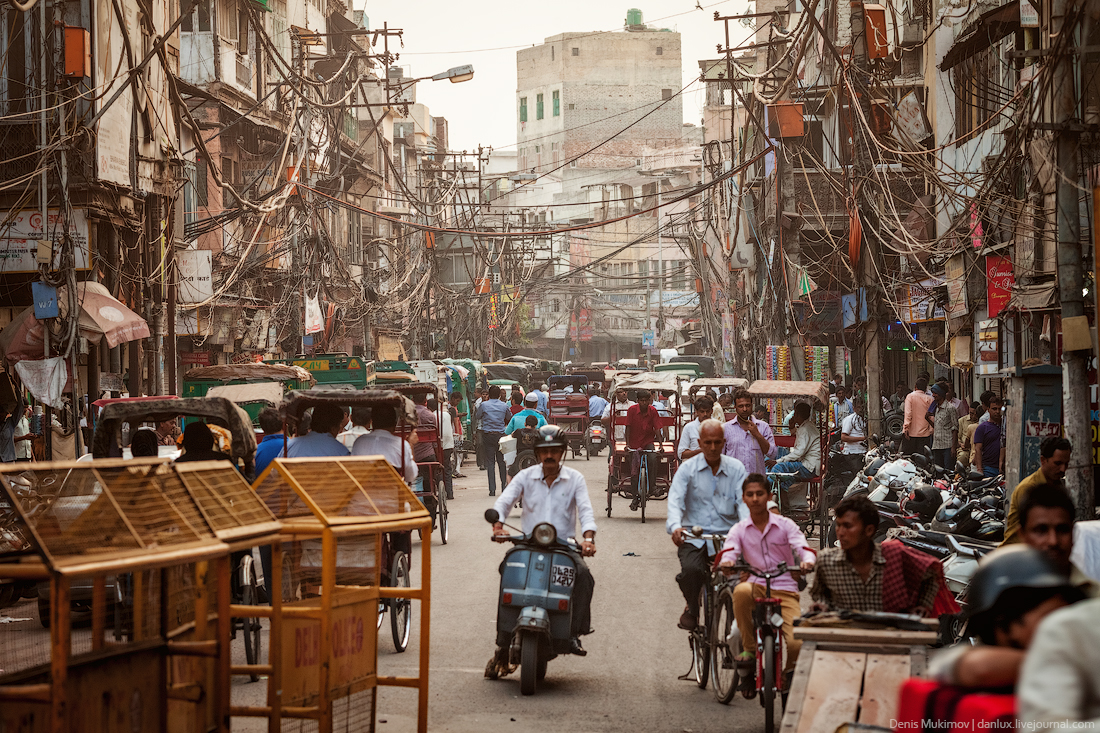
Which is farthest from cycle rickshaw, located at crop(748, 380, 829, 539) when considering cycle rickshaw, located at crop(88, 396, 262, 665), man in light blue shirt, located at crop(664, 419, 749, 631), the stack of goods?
the stack of goods

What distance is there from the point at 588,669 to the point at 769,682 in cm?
230

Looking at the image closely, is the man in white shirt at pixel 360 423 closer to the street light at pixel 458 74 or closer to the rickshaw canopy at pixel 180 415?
the rickshaw canopy at pixel 180 415

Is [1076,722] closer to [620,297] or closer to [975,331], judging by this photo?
[975,331]

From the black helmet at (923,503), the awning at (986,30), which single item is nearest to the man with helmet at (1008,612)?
the black helmet at (923,503)

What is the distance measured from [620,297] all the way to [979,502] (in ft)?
233

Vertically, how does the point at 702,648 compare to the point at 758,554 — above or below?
below

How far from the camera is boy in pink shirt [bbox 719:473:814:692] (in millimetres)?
7113

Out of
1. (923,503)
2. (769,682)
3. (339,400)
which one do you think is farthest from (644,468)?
(769,682)

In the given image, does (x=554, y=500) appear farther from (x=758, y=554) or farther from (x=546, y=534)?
(x=758, y=554)

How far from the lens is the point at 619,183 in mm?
82875

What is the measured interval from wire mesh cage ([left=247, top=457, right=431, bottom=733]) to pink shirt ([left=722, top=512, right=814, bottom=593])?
206cm

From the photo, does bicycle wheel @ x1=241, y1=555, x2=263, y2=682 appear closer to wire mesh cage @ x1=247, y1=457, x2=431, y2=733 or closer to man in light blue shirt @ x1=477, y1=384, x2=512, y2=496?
wire mesh cage @ x1=247, y1=457, x2=431, y2=733

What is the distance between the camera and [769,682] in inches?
264

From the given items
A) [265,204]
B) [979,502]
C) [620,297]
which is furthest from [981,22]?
[620,297]
